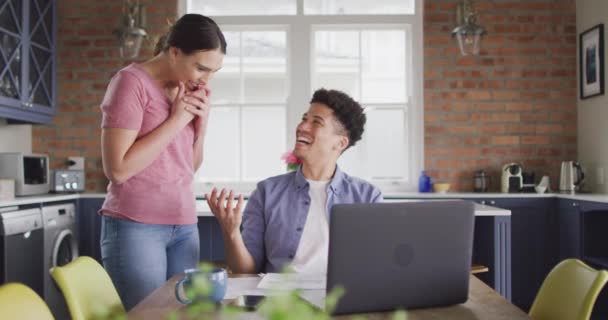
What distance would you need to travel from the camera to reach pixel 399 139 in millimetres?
4949

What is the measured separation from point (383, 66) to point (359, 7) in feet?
1.82

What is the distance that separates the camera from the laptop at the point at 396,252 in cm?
113

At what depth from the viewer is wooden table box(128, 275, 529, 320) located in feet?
3.90

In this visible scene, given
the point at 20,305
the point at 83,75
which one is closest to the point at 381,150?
the point at 83,75

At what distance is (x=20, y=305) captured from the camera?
3.71ft

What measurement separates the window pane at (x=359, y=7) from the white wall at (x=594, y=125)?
139 cm

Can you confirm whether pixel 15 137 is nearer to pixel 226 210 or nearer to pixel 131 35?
pixel 131 35

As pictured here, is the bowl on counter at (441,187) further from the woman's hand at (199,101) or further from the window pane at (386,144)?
the woman's hand at (199,101)

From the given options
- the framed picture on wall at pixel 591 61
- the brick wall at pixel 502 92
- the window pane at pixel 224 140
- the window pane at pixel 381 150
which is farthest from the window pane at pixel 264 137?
the framed picture on wall at pixel 591 61

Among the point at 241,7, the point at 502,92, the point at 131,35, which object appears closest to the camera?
the point at 131,35

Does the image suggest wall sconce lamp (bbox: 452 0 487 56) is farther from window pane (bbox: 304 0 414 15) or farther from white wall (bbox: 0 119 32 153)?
white wall (bbox: 0 119 32 153)

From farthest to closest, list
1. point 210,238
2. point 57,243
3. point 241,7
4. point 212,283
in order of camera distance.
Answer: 1. point 241,7
2. point 57,243
3. point 210,238
4. point 212,283

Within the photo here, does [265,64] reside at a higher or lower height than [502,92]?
higher

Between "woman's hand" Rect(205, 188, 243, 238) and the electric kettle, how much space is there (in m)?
3.62
